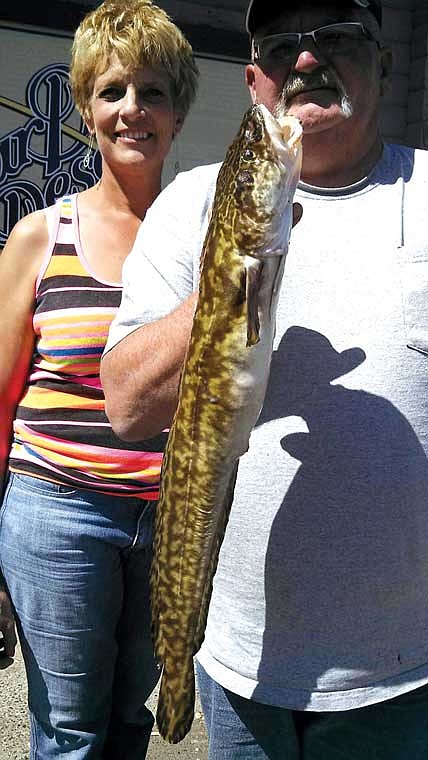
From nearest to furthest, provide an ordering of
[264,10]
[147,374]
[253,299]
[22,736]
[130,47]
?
[253,299]
[147,374]
[264,10]
[130,47]
[22,736]

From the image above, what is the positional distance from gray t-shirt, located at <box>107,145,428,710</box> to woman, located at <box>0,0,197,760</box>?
692 mm

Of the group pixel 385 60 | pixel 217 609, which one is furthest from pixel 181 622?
pixel 385 60

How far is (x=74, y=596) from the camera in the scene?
2.71 metres

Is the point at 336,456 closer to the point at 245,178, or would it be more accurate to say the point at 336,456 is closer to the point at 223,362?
the point at 223,362

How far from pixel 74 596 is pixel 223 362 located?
1269 mm

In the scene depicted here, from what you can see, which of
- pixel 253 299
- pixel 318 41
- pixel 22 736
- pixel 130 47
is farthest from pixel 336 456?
pixel 22 736

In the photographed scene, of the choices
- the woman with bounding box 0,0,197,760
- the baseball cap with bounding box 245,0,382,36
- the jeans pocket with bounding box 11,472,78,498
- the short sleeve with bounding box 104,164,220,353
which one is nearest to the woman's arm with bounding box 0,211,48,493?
the woman with bounding box 0,0,197,760

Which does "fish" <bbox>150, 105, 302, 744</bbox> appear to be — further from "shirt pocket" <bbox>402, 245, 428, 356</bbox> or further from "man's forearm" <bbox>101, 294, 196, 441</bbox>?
"shirt pocket" <bbox>402, 245, 428, 356</bbox>

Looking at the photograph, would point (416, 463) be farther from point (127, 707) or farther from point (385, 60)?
point (127, 707)

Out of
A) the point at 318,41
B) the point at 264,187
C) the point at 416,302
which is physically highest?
the point at 318,41

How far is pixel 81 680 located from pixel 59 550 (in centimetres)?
40

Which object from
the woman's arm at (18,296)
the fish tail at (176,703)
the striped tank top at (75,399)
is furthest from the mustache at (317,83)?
the fish tail at (176,703)

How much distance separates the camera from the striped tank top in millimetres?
2701

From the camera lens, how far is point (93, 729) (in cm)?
282
